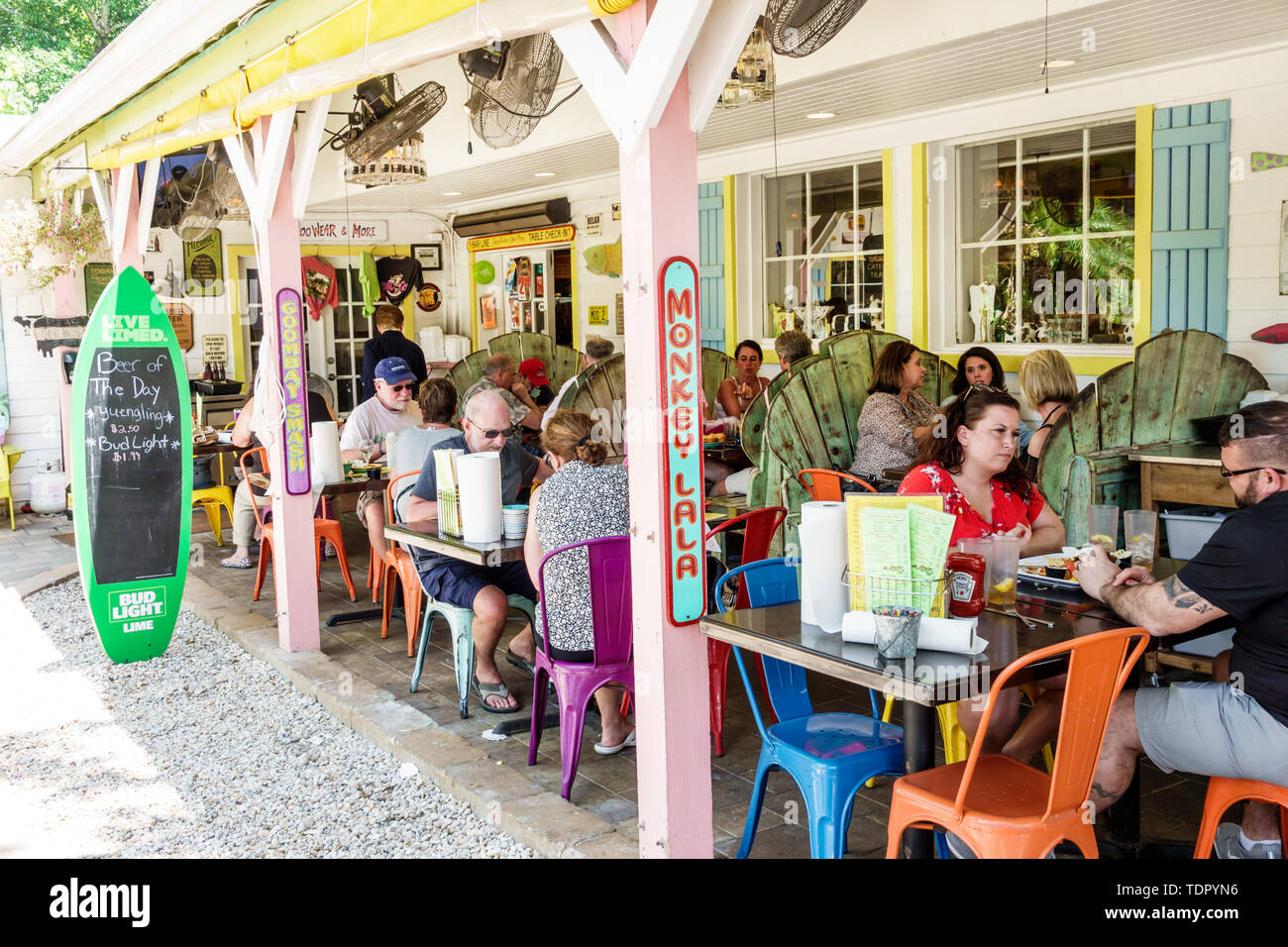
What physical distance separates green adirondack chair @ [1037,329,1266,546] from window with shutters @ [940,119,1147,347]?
868 millimetres

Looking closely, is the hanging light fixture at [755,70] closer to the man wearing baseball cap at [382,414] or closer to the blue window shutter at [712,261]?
the man wearing baseball cap at [382,414]

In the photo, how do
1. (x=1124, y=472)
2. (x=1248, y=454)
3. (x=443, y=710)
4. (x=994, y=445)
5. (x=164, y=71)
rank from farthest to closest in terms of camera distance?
1. (x=164, y=71)
2. (x=1124, y=472)
3. (x=443, y=710)
4. (x=994, y=445)
5. (x=1248, y=454)

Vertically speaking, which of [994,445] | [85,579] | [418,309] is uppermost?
[418,309]

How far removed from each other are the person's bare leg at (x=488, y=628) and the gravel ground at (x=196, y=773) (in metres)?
→ 0.53

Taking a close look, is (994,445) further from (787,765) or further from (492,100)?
(492,100)

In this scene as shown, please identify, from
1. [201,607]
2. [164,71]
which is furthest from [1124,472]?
[164,71]

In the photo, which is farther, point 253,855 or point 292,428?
point 292,428

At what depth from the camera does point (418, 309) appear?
45.1ft

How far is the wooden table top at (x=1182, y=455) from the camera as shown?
191 inches

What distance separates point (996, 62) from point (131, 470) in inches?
190

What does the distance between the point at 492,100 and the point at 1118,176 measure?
3.58m

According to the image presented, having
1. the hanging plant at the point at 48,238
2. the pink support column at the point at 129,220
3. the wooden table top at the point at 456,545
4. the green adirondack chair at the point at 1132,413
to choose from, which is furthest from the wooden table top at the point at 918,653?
the hanging plant at the point at 48,238

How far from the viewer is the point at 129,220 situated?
718 centimetres

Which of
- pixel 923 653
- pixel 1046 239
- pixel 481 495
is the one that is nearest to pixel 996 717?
pixel 923 653
